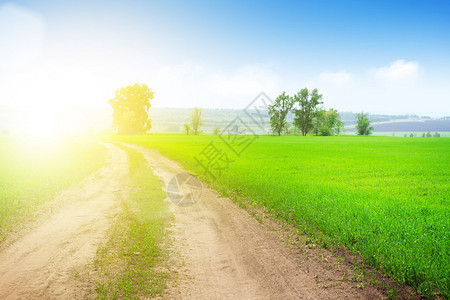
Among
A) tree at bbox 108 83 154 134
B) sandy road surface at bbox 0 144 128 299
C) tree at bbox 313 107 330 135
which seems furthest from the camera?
tree at bbox 313 107 330 135

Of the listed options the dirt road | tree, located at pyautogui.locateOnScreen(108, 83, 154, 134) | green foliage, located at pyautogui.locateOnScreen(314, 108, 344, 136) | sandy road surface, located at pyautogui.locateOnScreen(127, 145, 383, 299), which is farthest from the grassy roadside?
green foliage, located at pyautogui.locateOnScreen(314, 108, 344, 136)

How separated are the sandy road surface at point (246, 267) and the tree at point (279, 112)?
356 ft

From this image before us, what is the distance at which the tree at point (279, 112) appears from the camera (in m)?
115

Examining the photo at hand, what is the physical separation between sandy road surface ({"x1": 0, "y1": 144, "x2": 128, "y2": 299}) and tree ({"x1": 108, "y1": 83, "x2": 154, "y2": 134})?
92.4 m

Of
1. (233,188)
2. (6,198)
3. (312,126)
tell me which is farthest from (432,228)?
(312,126)

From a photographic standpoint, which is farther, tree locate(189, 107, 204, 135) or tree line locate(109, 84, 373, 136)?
tree locate(189, 107, 204, 135)

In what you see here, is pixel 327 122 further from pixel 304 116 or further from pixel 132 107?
pixel 132 107

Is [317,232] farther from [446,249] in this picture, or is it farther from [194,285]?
[194,285]

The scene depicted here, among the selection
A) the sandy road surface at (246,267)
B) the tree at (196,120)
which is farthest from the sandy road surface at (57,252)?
the tree at (196,120)

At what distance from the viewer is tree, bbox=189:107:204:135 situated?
12252 cm

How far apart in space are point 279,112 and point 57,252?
114 meters

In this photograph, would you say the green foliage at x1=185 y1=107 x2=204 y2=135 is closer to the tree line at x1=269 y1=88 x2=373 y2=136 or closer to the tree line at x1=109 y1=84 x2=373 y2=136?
the tree line at x1=109 y1=84 x2=373 y2=136

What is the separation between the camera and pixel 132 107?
101125mm

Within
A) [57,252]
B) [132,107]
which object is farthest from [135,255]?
[132,107]
